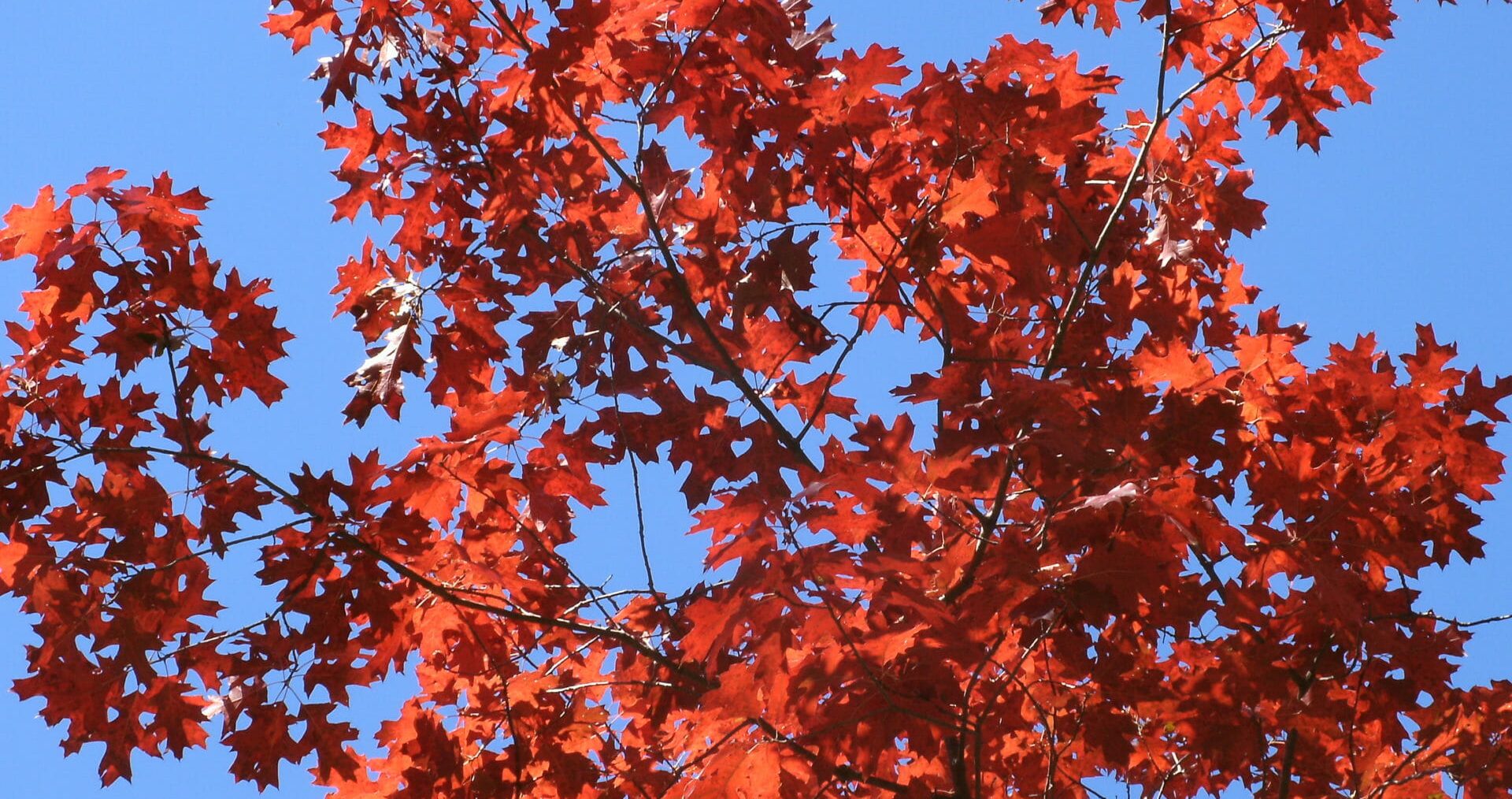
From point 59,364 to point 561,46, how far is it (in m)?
1.70

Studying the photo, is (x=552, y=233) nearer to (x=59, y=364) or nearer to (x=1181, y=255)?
(x=59, y=364)

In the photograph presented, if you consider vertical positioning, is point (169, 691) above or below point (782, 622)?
above

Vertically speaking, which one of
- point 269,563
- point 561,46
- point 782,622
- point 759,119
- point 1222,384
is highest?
point 561,46

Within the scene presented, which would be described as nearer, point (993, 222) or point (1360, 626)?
point (1360, 626)

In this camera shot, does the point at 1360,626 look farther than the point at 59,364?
No

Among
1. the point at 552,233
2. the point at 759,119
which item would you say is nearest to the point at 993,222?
the point at 759,119

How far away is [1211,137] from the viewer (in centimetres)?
445

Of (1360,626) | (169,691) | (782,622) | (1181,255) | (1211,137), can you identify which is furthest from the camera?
(1211,137)

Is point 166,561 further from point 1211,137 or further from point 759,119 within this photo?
point 1211,137

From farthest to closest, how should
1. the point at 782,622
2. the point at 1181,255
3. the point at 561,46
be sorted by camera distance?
1. the point at 1181,255
2. the point at 561,46
3. the point at 782,622

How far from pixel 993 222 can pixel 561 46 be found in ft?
4.36

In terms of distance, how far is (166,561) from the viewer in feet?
11.9

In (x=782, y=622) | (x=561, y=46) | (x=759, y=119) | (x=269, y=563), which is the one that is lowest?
(x=782, y=622)

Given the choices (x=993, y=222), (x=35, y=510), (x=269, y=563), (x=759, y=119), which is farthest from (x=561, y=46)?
(x=35, y=510)
